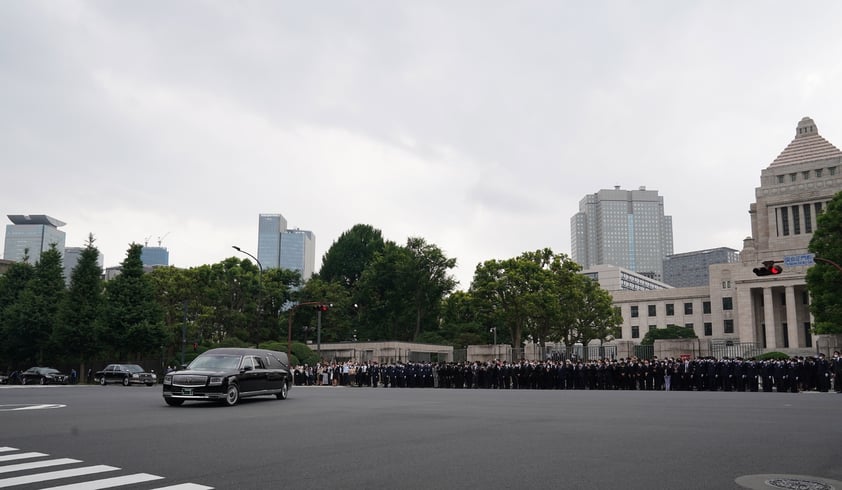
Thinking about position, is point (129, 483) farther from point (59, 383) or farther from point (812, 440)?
point (59, 383)

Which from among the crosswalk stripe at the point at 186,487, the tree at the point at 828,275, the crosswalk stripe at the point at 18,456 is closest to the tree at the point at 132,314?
the crosswalk stripe at the point at 18,456

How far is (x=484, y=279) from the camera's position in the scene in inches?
2309

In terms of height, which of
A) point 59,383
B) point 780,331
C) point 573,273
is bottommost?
point 59,383

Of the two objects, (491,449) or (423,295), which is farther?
(423,295)

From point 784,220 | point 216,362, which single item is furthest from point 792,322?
point 216,362

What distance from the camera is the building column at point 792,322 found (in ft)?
232

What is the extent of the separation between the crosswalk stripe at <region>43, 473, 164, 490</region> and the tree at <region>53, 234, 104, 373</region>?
47.8m

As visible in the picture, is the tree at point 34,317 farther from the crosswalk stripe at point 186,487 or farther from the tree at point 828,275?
the tree at point 828,275

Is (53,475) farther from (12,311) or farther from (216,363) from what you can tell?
(12,311)

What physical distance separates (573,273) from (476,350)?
19069mm

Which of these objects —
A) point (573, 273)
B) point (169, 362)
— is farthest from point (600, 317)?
point (169, 362)

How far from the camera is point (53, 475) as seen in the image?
761 cm

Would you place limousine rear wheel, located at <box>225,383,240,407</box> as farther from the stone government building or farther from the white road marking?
the stone government building

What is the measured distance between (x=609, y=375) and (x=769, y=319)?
47.4m
